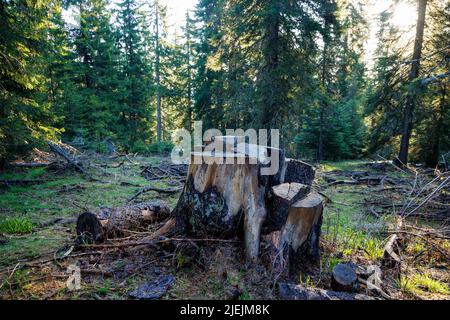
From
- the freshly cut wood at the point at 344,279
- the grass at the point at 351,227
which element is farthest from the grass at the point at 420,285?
the freshly cut wood at the point at 344,279

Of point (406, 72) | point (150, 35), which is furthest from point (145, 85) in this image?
point (406, 72)

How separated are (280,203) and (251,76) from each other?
9.17 m

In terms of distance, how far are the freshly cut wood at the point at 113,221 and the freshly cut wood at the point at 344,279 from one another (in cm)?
283

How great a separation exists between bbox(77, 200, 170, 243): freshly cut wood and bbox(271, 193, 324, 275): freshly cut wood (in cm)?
222

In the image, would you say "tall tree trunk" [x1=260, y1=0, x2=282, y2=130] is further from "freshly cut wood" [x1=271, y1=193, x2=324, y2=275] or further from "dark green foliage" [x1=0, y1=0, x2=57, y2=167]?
"freshly cut wood" [x1=271, y1=193, x2=324, y2=275]

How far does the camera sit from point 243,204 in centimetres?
347

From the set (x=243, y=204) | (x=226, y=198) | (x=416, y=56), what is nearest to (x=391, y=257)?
(x=243, y=204)

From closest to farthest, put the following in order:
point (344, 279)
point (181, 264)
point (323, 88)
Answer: point (344, 279) < point (181, 264) < point (323, 88)

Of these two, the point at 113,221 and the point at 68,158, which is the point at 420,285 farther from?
the point at 68,158

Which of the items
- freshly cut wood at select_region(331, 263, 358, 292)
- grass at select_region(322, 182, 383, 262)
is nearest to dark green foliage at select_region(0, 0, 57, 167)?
freshly cut wood at select_region(331, 263, 358, 292)

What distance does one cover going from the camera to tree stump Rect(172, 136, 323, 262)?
3232 millimetres

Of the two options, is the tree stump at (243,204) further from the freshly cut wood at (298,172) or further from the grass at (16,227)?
the grass at (16,227)

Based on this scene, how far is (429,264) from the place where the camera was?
12.4 ft

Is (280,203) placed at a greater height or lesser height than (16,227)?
greater
